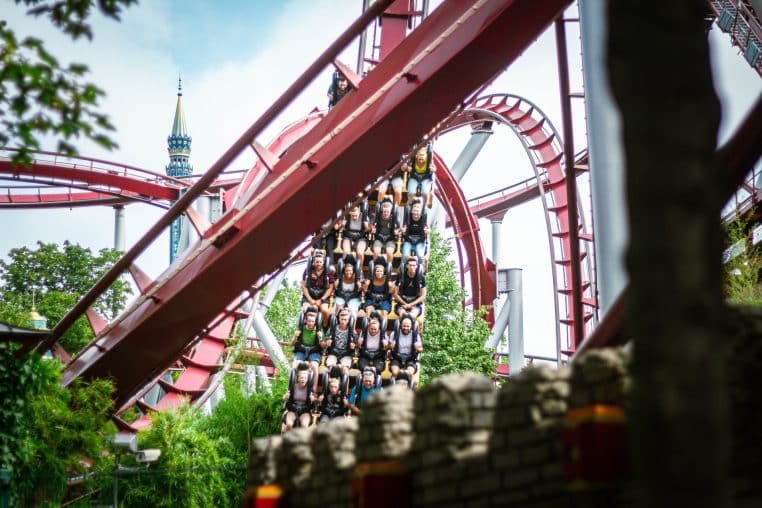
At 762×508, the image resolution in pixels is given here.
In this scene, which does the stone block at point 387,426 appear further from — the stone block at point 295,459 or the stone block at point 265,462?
the stone block at point 265,462

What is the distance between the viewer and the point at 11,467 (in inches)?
344

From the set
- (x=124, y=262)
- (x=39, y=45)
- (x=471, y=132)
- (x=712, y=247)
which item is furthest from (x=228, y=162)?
(x=471, y=132)

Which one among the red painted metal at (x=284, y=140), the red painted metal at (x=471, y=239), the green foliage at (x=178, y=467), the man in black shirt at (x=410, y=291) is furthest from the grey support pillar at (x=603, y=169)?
the red painted metal at (x=471, y=239)

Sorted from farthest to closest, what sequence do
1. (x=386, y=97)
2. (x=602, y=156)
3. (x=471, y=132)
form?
(x=471, y=132) < (x=386, y=97) < (x=602, y=156)

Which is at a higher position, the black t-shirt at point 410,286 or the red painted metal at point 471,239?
the red painted metal at point 471,239

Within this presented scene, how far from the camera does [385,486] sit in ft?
11.6

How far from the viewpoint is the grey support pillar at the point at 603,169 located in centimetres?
652

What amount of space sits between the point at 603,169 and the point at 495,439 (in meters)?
3.71

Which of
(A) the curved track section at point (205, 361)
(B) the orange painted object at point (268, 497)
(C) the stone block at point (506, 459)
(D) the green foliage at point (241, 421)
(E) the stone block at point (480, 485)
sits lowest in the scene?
(B) the orange painted object at point (268, 497)

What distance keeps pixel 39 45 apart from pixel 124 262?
6.01m

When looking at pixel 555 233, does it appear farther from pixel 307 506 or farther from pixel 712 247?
pixel 712 247

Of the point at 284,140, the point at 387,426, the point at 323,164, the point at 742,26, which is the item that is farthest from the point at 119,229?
the point at 387,426

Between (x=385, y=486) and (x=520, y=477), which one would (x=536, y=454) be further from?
(x=385, y=486)

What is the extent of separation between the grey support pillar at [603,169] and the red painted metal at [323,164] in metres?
1.82
